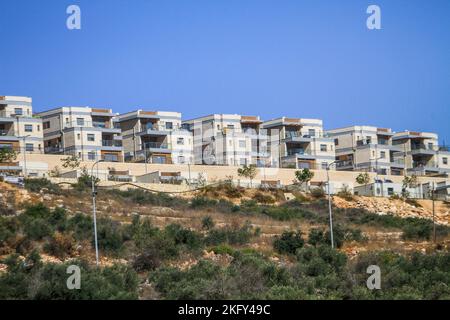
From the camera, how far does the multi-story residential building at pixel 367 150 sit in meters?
109

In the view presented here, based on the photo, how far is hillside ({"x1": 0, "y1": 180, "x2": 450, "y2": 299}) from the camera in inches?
1330

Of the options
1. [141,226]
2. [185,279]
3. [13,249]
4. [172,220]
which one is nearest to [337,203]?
[172,220]

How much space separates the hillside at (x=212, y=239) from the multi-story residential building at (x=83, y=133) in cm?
2067

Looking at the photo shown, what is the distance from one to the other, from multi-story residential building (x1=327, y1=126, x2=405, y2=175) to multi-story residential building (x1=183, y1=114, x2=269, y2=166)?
423 inches

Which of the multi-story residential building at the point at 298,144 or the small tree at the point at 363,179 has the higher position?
the multi-story residential building at the point at 298,144

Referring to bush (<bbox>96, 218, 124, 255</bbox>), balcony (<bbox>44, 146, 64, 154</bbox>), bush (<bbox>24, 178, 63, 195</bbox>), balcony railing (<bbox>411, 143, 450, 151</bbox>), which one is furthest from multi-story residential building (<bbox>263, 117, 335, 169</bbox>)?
bush (<bbox>96, 218, 124, 255</bbox>)

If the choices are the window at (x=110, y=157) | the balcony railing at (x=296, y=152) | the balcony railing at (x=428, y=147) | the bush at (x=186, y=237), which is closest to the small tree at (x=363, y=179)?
the balcony railing at (x=296, y=152)

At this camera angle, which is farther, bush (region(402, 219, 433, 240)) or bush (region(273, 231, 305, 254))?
bush (region(402, 219, 433, 240))

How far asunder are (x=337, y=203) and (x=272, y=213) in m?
12.7

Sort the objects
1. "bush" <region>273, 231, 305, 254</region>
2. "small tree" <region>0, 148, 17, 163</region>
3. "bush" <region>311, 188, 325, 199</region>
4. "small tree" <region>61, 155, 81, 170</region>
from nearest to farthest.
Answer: "bush" <region>273, 231, 305, 254</region> < "small tree" <region>0, 148, 17, 163</region> < "small tree" <region>61, 155, 81, 170</region> < "bush" <region>311, 188, 325, 199</region>

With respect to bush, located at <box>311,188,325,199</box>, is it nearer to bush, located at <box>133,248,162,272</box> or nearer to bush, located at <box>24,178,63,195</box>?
bush, located at <box>24,178,63,195</box>

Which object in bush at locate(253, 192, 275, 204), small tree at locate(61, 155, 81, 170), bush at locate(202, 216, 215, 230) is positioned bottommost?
bush at locate(202, 216, 215, 230)

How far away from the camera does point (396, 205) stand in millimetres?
79812

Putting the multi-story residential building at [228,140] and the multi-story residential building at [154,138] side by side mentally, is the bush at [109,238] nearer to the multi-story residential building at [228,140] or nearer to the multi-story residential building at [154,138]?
the multi-story residential building at [154,138]
